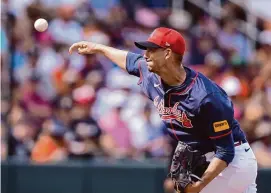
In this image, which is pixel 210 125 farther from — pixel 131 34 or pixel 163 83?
pixel 131 34

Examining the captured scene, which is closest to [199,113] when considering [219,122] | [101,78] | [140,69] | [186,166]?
[219,122]

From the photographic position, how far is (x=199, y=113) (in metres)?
6.23

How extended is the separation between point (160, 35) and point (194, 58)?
654cm

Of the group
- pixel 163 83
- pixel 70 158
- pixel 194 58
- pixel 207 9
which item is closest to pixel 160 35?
pixel 163 83

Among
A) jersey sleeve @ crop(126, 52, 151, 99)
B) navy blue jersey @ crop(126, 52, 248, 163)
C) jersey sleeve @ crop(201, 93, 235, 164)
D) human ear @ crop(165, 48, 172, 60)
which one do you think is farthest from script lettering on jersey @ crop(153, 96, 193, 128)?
human ear @ crop(165, 48, 172, 60)

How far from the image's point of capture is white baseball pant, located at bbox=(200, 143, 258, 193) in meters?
6.51

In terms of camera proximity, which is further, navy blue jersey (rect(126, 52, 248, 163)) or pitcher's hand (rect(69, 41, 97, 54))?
pitcher's hand (rect(69, 41, 97, 54))

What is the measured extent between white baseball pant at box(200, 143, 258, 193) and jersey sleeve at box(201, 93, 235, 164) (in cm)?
25

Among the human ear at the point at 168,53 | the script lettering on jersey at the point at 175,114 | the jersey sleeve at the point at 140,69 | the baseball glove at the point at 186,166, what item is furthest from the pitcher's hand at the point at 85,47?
the baseball glove at the point at 186,166

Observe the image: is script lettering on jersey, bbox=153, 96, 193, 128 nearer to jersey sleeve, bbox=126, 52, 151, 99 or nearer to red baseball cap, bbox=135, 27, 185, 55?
jersey sleeve, bbox=126, 52, 151, 99

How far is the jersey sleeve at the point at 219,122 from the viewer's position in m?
6.16

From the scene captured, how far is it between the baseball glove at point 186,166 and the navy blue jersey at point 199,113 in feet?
0.24

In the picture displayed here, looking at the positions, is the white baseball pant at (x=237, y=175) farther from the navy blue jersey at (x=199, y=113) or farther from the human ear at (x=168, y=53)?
the human ear at (x=168, y=53)

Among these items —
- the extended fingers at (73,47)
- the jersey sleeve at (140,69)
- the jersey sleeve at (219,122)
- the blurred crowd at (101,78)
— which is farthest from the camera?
the blurred crowd at (101,78)
